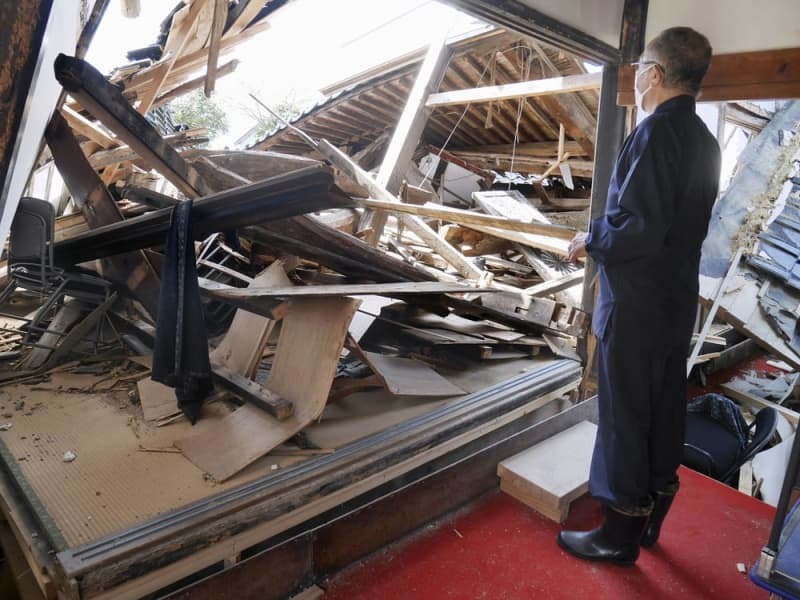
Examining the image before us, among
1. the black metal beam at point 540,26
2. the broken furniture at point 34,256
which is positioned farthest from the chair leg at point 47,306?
the black metal beam at point 540,26

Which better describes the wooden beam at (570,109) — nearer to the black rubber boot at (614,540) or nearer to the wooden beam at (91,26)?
the wooden beam at (91,26)

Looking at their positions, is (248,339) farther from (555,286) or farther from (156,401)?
(555,286)

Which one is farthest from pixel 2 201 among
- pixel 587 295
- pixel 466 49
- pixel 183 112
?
pixel 183 112

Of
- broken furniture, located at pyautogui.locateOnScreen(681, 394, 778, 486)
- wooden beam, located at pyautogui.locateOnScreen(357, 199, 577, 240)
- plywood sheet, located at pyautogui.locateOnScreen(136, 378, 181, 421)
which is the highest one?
wooden beam, located at pyautogui.locateOnScreen(357, 199, 577, 240)

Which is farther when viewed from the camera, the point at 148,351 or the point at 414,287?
the point at 148,351

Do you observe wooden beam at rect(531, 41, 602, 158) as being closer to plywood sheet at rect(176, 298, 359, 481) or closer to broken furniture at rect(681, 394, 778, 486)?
broken furniture at rect(681, 394, 778, 486)

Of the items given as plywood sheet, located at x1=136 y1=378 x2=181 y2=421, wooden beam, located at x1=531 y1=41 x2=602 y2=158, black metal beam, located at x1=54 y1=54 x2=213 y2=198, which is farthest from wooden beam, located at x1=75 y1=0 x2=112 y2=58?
wooden beam, located at x1=531 y1=41 x2=602 y2=158

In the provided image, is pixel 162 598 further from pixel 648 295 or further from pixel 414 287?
pixel 648 295

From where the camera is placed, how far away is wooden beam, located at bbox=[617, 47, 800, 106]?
2.15 m

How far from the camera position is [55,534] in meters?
1.29

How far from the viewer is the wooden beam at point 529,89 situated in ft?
11.7

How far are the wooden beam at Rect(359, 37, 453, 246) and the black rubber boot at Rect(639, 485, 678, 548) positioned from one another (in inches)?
131

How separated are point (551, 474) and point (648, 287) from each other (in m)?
1.01

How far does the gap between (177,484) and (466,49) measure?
4.56 m
